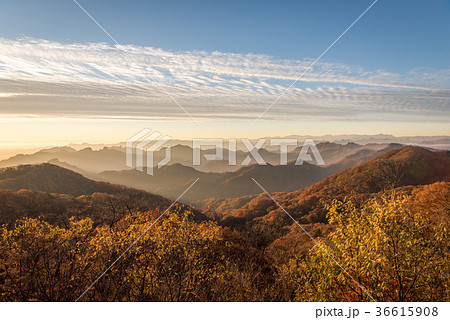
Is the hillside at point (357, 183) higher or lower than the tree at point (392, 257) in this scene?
lower

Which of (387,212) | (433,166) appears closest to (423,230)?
(387,212)

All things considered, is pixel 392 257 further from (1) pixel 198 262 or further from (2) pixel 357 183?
(2) pixel 357 183

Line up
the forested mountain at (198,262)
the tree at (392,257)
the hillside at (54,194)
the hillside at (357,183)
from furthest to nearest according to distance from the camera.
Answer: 1. the hillside at (357,183)
2. the hillside at (54,194)
3. the forested mountain at (198,262)
4. the tree at (392,257)

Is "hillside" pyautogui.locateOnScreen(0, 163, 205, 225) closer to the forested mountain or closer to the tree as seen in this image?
the forested mountain

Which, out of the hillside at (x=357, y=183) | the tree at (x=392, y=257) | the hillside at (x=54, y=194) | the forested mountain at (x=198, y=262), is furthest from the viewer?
the hillside at (x=357, y=183)

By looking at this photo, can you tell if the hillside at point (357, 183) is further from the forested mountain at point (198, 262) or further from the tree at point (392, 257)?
the tree at point (392, 257)

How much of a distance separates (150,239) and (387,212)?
12.0m

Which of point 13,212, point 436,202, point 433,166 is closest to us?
point 436,202

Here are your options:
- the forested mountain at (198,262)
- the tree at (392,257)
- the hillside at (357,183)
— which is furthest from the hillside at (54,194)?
the tree at (392,257)

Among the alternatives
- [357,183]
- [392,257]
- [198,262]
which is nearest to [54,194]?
[198,262]

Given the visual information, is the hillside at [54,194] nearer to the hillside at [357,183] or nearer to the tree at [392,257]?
the hillside at [357,183]

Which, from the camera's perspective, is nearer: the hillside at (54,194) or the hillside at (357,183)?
the hillside at (54,194)

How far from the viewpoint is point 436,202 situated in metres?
35.0
